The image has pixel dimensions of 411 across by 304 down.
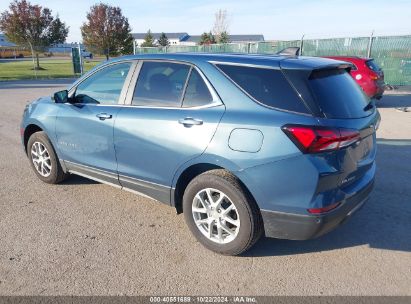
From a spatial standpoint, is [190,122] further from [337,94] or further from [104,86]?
[104,86]

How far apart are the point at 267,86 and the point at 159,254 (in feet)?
5.87

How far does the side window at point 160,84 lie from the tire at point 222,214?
828 mm

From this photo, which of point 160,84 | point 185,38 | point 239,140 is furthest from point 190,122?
point 185,38

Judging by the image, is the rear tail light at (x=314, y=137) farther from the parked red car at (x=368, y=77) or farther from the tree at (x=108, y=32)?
the tree at (x=108, y=32)

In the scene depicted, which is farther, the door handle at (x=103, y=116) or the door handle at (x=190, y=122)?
the door handle at (x=103, y=116)

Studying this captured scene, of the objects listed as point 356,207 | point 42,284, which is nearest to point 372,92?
point 356,207

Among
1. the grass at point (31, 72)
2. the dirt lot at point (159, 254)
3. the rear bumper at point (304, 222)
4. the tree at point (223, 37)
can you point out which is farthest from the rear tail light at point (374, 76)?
the tree at point (223, 37)

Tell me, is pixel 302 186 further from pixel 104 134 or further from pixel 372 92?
pixel 372 92

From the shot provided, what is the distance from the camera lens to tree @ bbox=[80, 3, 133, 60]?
34.4 metres

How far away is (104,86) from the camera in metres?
4.12

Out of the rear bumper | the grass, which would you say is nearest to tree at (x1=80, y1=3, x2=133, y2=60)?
the grass

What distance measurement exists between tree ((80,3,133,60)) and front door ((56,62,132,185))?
1269 inches

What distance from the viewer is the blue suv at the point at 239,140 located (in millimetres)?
2676

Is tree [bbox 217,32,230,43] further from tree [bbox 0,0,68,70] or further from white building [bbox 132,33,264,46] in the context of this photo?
white building [bbox 132,33,264,46]
